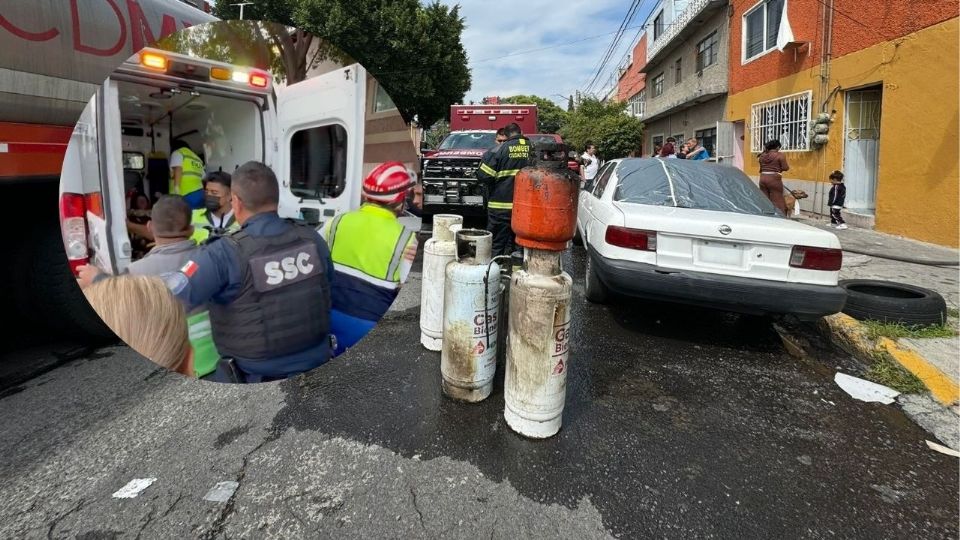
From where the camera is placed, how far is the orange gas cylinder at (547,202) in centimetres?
242

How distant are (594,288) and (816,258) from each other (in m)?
1.88

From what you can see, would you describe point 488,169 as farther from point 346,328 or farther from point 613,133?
point 613,133

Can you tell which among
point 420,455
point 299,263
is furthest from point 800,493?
point 299,263

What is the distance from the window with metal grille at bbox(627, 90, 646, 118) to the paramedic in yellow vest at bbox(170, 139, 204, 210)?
32.0 m

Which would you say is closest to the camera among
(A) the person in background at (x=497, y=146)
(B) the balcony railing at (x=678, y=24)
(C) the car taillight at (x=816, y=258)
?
(C) the car taillight at (x=816, y=258)

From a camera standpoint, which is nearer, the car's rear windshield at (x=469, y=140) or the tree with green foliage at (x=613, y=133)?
the car's rear windshield at (x=469, y=140)

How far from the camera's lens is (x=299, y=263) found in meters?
0.94

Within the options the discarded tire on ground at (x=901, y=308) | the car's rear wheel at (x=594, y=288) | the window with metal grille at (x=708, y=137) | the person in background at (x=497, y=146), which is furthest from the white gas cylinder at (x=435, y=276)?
the window with metal grille at (x=708, y=137)

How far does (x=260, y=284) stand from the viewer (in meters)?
0.91

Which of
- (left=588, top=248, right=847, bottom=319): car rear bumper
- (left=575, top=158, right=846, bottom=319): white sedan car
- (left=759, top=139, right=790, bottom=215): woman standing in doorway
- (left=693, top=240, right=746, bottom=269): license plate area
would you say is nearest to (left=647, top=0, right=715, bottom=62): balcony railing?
(left=759, top=139, right=790, bottom=215): woman standing in doorway

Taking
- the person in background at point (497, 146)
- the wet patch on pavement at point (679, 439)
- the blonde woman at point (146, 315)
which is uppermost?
the person in background at point (497, 146)

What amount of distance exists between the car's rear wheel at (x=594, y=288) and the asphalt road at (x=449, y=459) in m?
1.32

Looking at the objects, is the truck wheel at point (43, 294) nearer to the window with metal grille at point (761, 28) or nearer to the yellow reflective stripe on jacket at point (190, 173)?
the yellow reflective stripe on jacket at point (190, 173)

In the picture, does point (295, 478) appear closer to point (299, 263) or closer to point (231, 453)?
point (231, 453)
